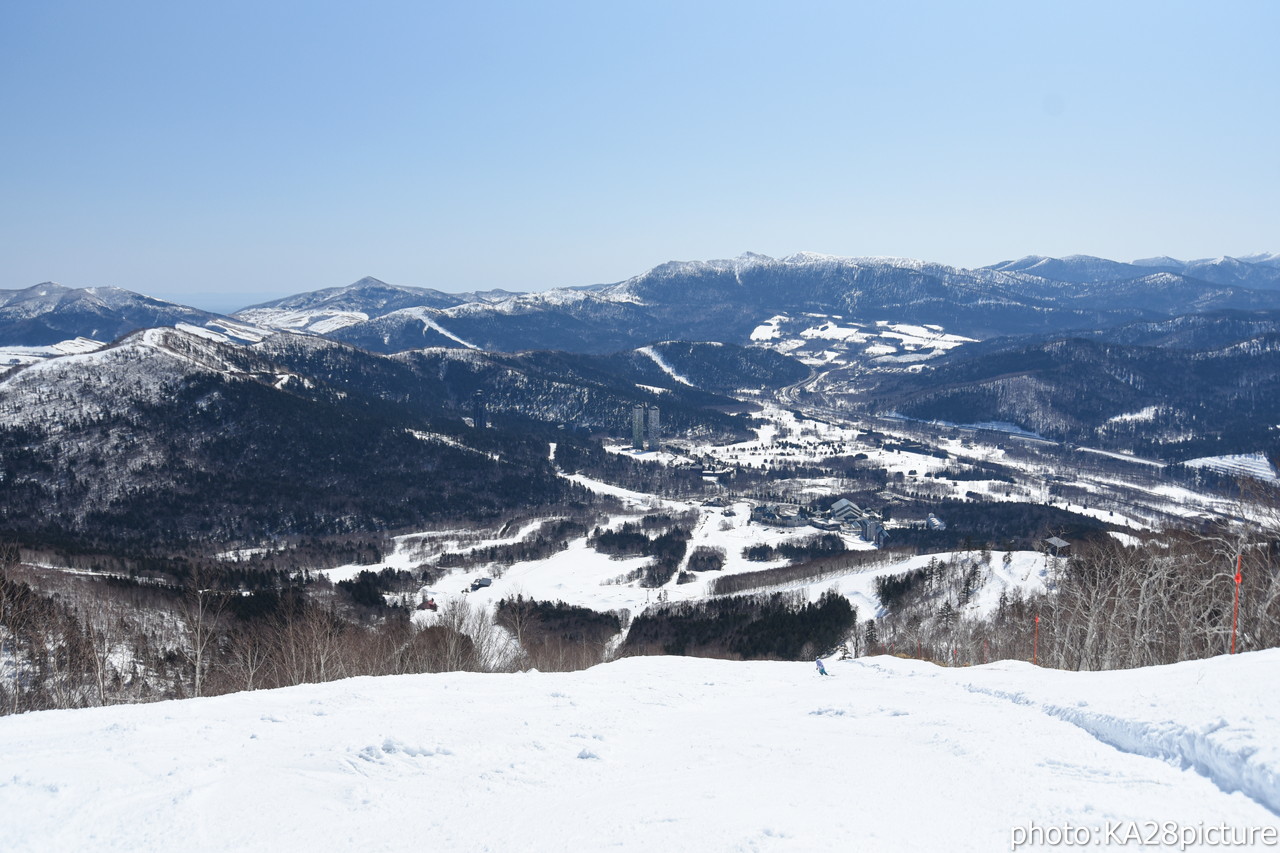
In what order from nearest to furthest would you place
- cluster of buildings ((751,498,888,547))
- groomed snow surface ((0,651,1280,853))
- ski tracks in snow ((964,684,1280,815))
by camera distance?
1. ski tracks in snow ((964,684,1280,815))
2. groomed snow surface ((0,651,1280,853))
3. cluster of buildings ((751,498,888,547))

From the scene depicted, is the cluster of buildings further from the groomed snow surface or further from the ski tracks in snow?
the ski tracks in snow

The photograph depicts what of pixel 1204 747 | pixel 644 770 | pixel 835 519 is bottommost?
pixel 835 519

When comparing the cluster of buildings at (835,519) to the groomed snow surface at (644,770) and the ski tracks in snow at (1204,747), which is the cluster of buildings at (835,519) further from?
the ski tracks in snow at (1204,747)

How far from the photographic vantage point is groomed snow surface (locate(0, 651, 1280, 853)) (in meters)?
13.5

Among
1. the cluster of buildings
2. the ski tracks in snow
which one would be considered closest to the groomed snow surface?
the ski tracks in snow

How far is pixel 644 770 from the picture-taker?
748 inches

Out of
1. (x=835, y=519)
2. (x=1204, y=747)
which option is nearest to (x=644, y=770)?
(x=1204, y=747)

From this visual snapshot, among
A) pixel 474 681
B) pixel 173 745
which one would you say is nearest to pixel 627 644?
pixel 474 681

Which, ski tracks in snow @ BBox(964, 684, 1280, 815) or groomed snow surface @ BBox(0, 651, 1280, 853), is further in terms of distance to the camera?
groomed snow surface @ BBox(0, 651, 1280, 853)

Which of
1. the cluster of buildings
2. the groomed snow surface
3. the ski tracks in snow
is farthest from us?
the cluster of buildings

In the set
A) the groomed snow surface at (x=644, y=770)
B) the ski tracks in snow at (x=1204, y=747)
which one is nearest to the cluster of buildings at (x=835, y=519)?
the groomed snow surface at (x=644, y=770)

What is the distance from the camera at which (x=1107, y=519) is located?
518ft

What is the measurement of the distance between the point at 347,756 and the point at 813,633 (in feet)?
213

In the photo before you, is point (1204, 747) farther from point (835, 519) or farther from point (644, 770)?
point (835, 519)
